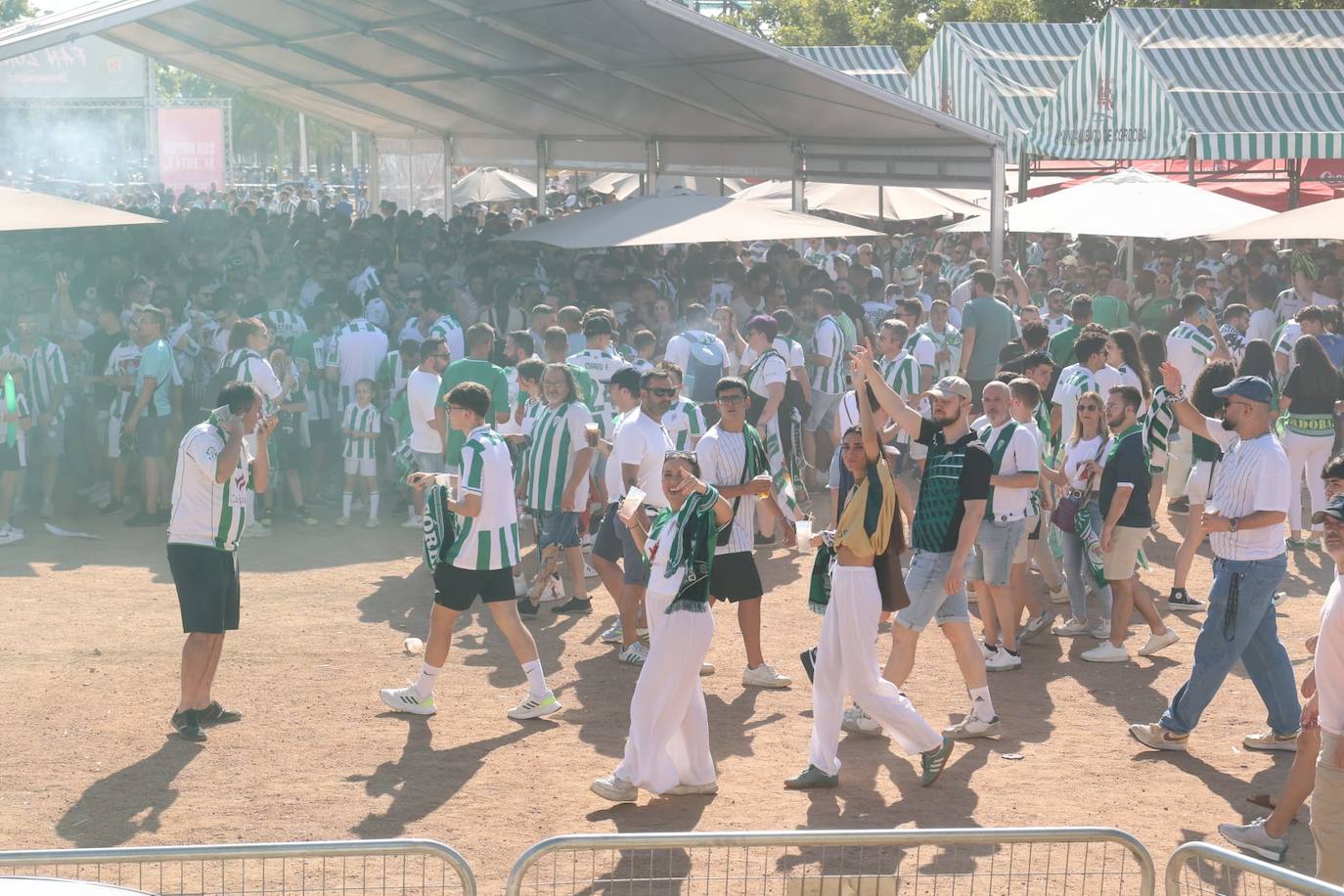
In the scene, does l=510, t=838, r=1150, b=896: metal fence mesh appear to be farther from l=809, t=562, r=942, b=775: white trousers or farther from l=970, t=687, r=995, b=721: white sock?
l=970, t=687, r=995, b=721: white sock

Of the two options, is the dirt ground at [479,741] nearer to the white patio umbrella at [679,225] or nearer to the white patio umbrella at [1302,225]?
the white patio umbrella at [1302,225]

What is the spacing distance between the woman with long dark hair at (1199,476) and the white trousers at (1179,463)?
0.35 feet

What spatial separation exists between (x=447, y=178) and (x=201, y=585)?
19.9 metres

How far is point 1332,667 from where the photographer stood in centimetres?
523

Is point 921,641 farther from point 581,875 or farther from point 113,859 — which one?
point 113,859

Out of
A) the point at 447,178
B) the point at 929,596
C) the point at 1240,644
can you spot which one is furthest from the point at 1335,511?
the point at 447,178

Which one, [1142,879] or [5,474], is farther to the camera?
[5,474]

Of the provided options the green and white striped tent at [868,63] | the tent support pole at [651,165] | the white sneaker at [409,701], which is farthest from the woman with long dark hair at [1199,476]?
the green and white striped tent at [868,63]

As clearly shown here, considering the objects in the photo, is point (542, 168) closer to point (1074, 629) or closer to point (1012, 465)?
point (1074, 629)

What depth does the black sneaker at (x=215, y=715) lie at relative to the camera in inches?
304

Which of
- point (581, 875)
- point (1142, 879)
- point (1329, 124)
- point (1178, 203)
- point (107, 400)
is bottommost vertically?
point (581, 875)

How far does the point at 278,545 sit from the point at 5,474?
7.57 feet

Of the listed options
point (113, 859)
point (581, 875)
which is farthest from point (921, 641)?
point (113, 859)

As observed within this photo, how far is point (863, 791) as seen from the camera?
22.6 ft
